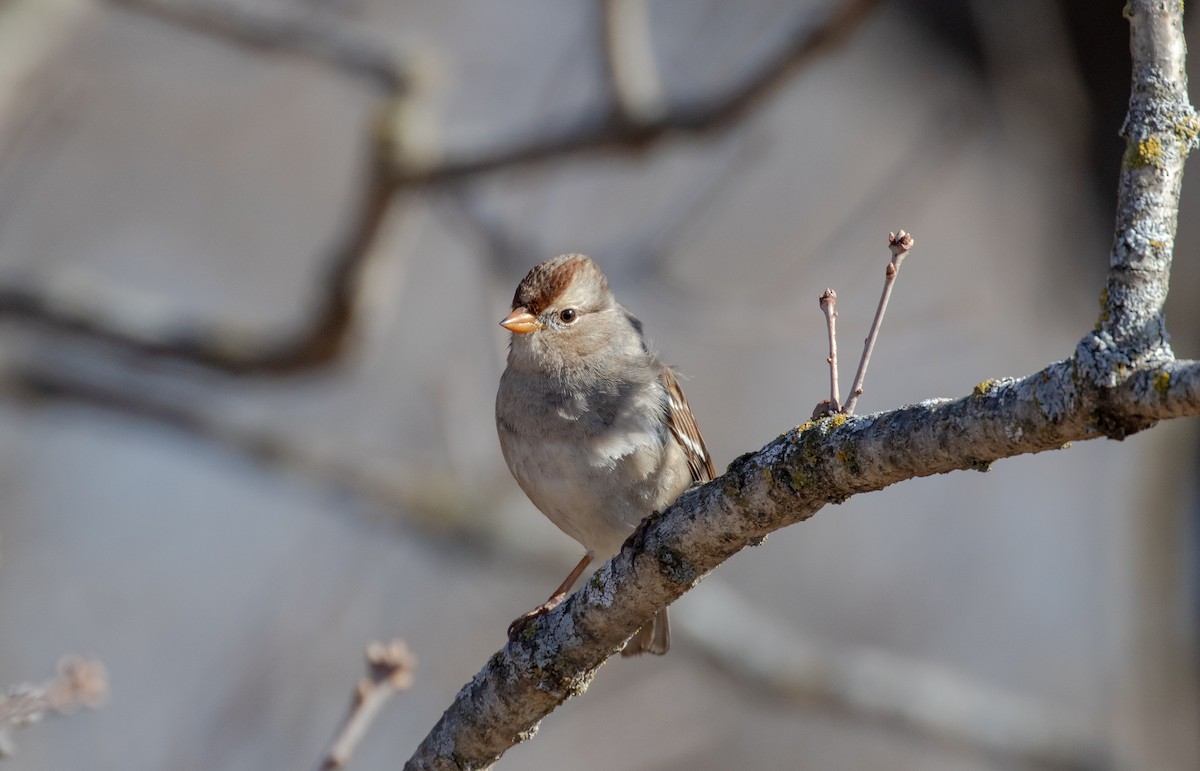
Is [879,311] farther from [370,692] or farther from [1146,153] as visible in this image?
[370,692]

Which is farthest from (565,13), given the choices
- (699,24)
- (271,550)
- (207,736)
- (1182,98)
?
(1182,98)

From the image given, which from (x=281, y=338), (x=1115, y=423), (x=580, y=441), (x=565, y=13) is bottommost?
(x=1115, y=423)

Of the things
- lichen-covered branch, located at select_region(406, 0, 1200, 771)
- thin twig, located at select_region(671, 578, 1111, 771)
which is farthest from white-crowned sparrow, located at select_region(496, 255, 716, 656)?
thin twig, located at select_region(671, 578, 1111, 771)

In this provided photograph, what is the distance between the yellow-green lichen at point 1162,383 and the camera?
62.4 inches

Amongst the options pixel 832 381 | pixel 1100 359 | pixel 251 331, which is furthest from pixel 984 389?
pixel 251 331

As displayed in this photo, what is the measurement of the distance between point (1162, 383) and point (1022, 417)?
231 millimetres

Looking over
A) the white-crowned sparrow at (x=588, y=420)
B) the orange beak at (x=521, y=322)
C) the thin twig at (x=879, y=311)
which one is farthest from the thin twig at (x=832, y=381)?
the orange beak at (x=521, y=322)

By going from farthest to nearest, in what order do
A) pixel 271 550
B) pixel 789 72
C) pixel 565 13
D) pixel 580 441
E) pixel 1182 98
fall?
pixel 271 550, pixel 565 13, pixel 789 72, pixel 580 441, pixel 1182 98

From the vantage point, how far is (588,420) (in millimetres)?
3572

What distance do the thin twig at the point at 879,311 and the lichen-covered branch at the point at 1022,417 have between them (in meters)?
0.06

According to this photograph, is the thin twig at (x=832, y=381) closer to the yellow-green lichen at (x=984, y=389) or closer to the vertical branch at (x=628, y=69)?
the yellow-green lichen at (x=984, y=389)

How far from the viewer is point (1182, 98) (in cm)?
189

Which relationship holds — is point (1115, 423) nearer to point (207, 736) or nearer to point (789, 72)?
point (789, 72)

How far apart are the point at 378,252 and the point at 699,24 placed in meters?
2.29
